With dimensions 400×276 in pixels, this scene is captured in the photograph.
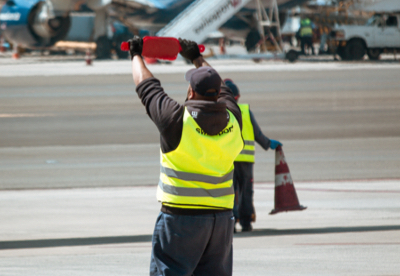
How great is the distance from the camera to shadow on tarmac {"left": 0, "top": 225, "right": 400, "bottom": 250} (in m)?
6.45

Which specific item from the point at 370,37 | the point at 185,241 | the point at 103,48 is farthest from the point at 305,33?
the point at 185,241

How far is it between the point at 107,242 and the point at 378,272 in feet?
9.10

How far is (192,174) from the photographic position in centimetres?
346

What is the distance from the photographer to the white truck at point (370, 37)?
1202 inches

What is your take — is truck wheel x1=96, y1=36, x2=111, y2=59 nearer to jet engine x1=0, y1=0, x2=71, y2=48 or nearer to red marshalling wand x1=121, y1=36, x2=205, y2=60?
jet engine x1=0, y1=0, x2=71, y2=48

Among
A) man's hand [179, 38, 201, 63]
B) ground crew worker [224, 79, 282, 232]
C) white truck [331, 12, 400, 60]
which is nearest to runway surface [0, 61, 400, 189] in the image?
ground crew worker [224, 79, 282, 232]

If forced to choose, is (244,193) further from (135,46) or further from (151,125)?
(151,125)

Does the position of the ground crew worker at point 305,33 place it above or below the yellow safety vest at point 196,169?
below

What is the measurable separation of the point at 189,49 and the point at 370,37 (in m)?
28.9

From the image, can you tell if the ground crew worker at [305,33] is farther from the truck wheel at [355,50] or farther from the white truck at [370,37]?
the truck wheel at [355,50]

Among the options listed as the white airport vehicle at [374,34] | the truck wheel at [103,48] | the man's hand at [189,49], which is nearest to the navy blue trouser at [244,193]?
the man's hand at [189,49]

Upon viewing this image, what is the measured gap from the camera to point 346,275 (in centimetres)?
521

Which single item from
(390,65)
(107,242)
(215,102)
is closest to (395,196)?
(107,242)

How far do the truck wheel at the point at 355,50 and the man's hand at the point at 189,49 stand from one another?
28903 millimetres
